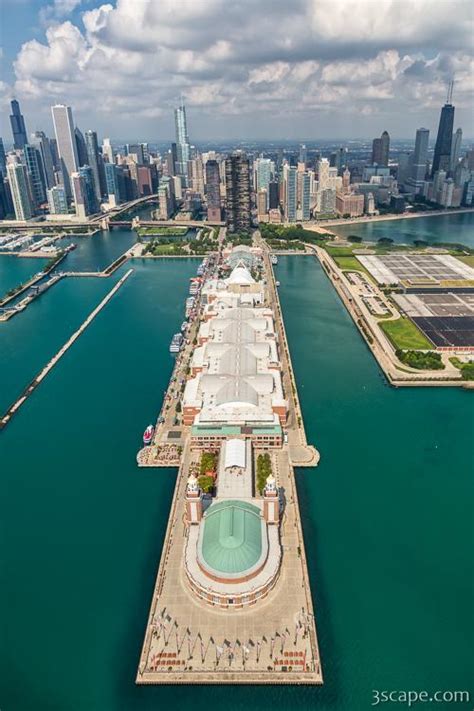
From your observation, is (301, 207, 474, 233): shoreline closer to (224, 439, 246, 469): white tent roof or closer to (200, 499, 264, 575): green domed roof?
(224, 439, 246, 469): white tent roof

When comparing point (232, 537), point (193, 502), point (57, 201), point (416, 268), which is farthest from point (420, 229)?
point (232, 537)

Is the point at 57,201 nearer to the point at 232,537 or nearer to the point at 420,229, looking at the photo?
the point at 420,229

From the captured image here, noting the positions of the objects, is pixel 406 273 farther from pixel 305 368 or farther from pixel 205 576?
pixel 205 576

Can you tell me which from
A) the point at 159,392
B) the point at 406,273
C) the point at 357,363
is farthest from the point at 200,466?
the point at 406,273

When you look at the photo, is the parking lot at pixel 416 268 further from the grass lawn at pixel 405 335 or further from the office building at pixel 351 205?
the office building at pixel 351 205

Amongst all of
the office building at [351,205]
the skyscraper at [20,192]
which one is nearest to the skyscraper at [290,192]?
the office building at [351,205]
